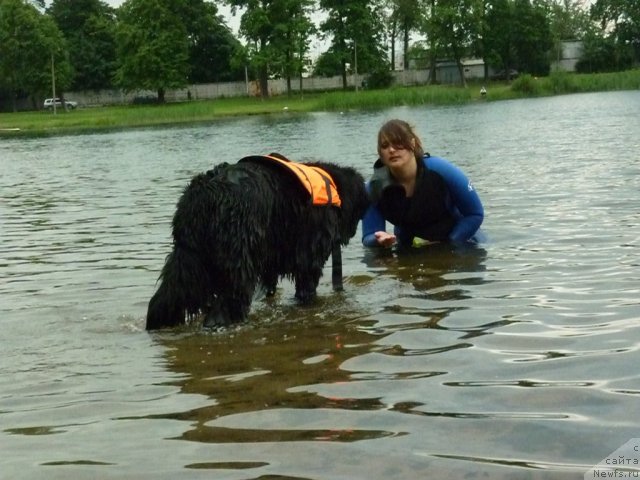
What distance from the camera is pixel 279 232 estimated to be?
20.0ft

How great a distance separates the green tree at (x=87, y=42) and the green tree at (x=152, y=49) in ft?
24.5

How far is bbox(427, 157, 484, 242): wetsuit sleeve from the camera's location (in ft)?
26.8

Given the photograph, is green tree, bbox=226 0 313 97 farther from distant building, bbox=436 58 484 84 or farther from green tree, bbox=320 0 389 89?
distant building, bbox=436 58 484 84

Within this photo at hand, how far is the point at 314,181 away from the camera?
20.5 ft

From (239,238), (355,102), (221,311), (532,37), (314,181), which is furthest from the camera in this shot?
(532,37)

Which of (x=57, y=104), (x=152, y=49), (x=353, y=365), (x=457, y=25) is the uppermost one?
(x=457, y=25)

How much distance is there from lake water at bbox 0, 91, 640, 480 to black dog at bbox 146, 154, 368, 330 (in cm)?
20

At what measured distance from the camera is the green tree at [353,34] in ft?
273

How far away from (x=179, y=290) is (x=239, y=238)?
51 cm

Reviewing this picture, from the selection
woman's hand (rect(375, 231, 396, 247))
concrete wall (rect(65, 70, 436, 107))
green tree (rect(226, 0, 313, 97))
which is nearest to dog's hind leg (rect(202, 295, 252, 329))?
woman's hand (rect(375, 231, 396, 247))

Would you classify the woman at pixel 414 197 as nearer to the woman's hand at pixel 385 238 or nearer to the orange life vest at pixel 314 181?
the woman's hand at pixel 385 238

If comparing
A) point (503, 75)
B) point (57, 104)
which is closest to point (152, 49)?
point (57, 104)

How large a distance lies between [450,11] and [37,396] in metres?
82.1

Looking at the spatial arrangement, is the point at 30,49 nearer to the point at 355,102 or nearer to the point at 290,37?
the point at 290,37
